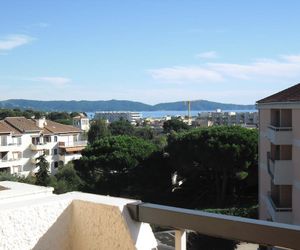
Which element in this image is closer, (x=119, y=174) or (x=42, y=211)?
(x=42, y=211)

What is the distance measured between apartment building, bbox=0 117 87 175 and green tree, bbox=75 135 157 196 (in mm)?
11975

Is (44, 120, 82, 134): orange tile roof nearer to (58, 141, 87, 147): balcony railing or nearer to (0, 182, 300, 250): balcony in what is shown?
(58, 141, 87, 147): balcony railing

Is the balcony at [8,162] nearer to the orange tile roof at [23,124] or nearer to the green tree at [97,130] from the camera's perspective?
the orange tile roof at [23,124]

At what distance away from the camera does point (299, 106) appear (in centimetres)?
1387

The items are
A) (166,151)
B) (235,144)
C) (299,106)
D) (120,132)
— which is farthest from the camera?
(120,132)

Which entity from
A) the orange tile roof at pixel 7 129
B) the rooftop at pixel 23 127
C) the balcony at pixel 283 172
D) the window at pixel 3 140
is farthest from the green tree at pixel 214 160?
the rooftop at pixel 23 127

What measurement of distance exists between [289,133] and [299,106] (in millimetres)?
1423

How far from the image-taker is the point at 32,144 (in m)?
40.5

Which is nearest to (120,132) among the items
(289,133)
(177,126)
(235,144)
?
(177,126)

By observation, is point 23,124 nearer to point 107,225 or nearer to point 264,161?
point 264,161

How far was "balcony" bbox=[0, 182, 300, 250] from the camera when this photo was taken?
183cm

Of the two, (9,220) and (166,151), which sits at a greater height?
(9,220)

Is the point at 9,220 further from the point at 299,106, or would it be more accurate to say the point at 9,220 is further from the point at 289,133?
the point at 289,133

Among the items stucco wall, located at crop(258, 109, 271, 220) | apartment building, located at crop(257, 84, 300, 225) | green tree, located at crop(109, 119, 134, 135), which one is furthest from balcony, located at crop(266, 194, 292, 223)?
green tree, located at crop(109, 119, 134, 135)
